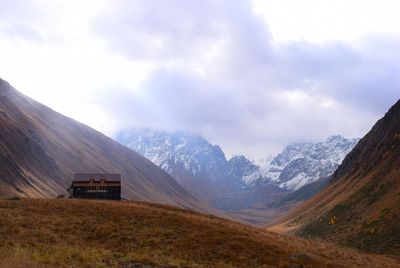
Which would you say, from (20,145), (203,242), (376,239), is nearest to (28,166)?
(20,145)

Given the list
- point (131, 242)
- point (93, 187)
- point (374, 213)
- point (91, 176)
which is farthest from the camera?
point (91, 176)

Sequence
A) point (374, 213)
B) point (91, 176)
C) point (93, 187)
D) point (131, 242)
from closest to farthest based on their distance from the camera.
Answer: point (131, 242), point (374, 213), point (93, 187), point (91, 176)

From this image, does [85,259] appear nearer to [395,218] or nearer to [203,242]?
[203,242]

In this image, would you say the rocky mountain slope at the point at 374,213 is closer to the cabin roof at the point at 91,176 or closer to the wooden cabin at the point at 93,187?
the wooden cabin at the point at 93,187

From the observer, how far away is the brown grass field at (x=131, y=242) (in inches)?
1254

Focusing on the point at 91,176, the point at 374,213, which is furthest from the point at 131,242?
the point at 374,213

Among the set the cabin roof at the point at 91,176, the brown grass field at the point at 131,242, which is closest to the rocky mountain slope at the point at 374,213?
the brown grass field at the point at 131,242

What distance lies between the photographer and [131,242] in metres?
38.6

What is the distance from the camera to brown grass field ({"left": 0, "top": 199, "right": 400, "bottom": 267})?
1254 inches

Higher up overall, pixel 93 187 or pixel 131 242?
pixel 93 187

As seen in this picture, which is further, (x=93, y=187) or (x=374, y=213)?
(x=93, y=187)

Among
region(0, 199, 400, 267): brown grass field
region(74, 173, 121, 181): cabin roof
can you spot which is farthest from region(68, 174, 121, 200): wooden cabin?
region(0, 199, 400, 267): brown grass field

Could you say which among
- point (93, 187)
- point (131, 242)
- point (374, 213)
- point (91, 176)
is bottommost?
point (131, 242)

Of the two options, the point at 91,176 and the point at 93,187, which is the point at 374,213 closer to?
the point at 93,187
